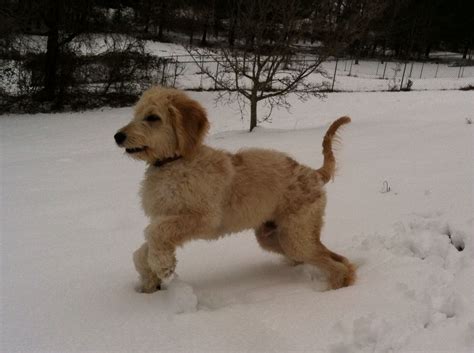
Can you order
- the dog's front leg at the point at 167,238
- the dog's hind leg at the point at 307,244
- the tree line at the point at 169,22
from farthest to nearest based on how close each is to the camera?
the tree line at the point at 169,22 < the dog's hind leg at the point at 307,244 < the dog's front leg at the point at 167,238

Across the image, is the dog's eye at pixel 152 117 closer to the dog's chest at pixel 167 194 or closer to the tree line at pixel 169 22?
the dog's chest at pixel 167 194

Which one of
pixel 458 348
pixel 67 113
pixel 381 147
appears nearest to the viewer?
pixel 458 348

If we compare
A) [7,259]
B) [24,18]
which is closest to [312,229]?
[7,259]

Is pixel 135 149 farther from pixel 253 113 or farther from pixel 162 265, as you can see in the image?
pixel 253 113

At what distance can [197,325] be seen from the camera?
2.72 metres

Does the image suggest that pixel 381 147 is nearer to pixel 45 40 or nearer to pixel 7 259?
pixel 7 259

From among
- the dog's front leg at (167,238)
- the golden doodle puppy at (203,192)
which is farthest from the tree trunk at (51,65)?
the dog's front leg at (167,238)

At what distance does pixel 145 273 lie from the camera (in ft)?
10.9

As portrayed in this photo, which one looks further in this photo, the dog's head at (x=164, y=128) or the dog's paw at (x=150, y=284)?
the dog's paw at (x=150, y=284)

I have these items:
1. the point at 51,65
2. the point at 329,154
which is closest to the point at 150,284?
the point at 329,154

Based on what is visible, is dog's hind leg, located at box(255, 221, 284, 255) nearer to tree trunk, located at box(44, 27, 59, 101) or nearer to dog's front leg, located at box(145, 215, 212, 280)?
dog's front leg, located at box(145, 215, 212, 280)

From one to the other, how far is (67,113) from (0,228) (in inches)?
554

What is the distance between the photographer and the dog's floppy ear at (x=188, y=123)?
329cm

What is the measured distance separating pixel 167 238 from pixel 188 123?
872mm
